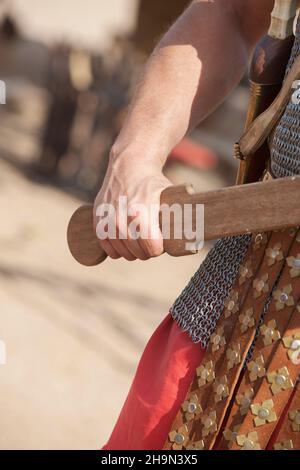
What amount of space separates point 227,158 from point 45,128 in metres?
1.44

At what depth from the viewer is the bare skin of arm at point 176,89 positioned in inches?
54.3

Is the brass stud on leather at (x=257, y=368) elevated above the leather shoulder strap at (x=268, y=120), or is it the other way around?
the leather shoulder strap at (x=268, y=120)

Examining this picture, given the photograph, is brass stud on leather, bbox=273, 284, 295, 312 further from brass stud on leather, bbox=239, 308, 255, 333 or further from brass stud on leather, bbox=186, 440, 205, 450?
brass stud on leather, bbox=186, 440, 205, 450

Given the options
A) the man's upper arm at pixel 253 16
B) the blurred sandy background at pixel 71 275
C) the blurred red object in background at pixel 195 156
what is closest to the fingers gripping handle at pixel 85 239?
the man's upper arm at pixel 253 16

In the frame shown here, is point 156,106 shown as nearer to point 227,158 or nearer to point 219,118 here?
point 227,158

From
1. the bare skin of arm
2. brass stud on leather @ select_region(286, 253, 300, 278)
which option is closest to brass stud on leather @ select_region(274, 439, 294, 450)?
brass stud on leather @ select_region(286, 253, 300, 278)

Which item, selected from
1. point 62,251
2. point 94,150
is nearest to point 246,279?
point 62,251

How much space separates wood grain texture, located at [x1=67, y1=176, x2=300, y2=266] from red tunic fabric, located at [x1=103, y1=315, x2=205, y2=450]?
0.19m

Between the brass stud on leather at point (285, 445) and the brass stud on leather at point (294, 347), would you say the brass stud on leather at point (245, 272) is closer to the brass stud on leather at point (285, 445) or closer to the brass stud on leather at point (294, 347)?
the brass stud on leather at point (294, 347)

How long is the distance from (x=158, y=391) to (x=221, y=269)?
0.72ft

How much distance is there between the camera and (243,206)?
1.25 m

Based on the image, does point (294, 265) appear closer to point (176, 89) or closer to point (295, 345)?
point (295, 345)
